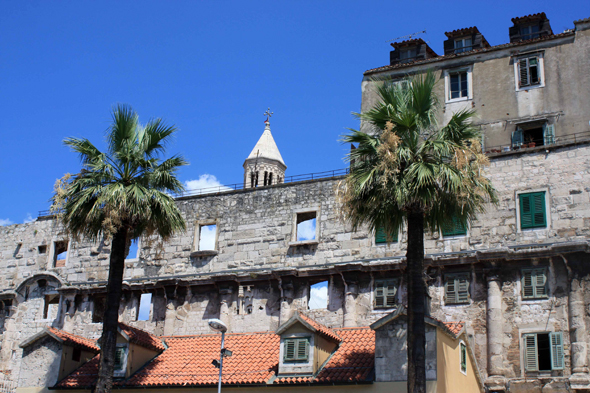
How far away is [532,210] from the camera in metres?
28.0

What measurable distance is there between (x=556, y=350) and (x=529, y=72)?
43.3ft

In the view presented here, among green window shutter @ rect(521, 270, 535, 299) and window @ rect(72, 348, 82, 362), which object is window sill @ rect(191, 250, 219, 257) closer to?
window @ rect(72, 348, 82, 362)

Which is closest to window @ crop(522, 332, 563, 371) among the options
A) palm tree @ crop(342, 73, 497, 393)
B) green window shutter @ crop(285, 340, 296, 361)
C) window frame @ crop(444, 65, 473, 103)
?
palm tree @ crop(342, 73, 497, 393)

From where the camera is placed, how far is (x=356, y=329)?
26562 mm

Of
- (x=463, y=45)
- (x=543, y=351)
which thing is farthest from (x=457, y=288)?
(x=463, y=45)

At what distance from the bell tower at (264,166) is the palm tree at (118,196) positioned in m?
33.5

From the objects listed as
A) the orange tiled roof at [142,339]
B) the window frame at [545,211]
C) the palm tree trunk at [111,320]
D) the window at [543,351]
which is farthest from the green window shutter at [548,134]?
the palm tree trunk at [111,320]

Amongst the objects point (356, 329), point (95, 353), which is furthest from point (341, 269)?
point (95, 353)

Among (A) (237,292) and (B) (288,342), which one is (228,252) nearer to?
(A) (237,292)

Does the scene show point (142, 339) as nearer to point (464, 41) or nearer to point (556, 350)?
point (556, 350)

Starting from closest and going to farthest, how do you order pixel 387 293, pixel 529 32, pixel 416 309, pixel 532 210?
pixel 416 309, pixel 532 210, pixel 387 293, pixel 529 32

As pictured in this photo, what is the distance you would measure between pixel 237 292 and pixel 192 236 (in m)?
3.86

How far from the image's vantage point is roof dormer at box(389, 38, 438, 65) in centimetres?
3681

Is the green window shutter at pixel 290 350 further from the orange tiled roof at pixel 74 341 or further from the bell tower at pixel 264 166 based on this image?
the bell tower at pixel 264 166
